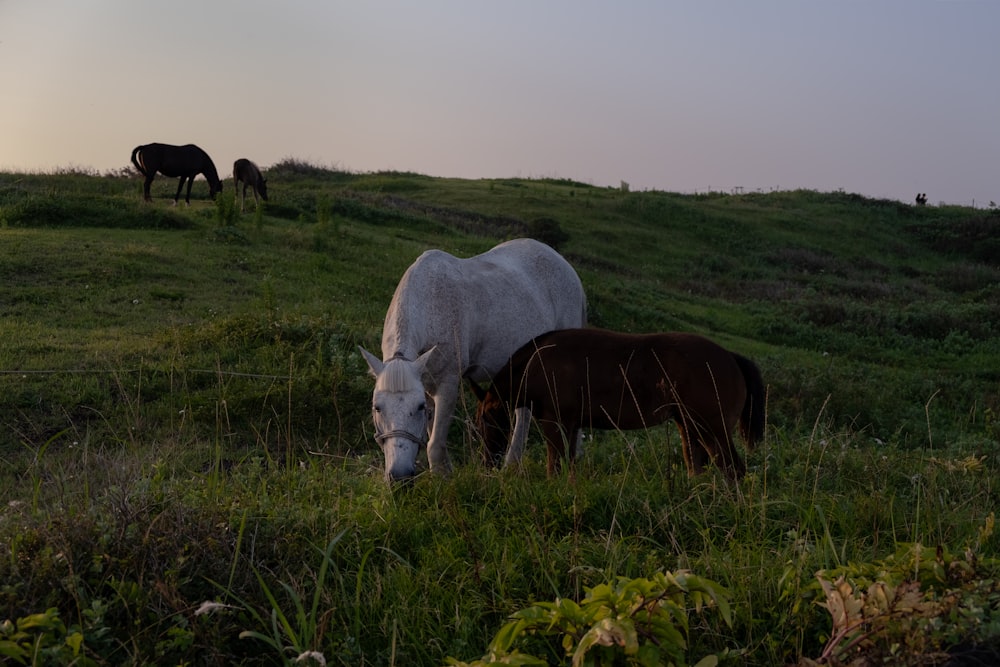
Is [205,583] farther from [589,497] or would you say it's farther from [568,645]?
[589,497]

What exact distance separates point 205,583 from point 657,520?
6.38ft

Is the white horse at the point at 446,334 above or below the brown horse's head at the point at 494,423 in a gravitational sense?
above

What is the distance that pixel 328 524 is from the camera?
3.62 metres

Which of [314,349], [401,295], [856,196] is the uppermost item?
[856,196]

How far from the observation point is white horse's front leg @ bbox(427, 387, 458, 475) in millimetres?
5520

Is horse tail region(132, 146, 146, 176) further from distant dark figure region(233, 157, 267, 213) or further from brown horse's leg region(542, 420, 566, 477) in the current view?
Result: brown horse's leg region(542, 420, 566, 477)

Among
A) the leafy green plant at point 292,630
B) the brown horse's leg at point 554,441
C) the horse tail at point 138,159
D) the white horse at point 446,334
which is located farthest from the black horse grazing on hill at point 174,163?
the leafy green plant at point 292,630

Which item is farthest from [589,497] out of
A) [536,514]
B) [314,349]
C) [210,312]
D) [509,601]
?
[210,312]

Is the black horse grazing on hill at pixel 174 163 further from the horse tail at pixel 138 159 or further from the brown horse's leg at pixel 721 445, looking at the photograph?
the brown horse's leg at pixel 721 445

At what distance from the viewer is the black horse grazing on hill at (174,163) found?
65.4 ft

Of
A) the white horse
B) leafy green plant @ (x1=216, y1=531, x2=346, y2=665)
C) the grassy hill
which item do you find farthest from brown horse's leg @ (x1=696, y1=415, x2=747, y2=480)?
leafy green plant @ (x1=216, y1=531, x2=346, y2=665)

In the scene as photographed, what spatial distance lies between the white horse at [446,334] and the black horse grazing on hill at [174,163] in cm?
1456

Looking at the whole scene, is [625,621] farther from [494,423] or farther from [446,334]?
[446,334]

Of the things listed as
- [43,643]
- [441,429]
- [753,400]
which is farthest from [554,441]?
[43,643]
